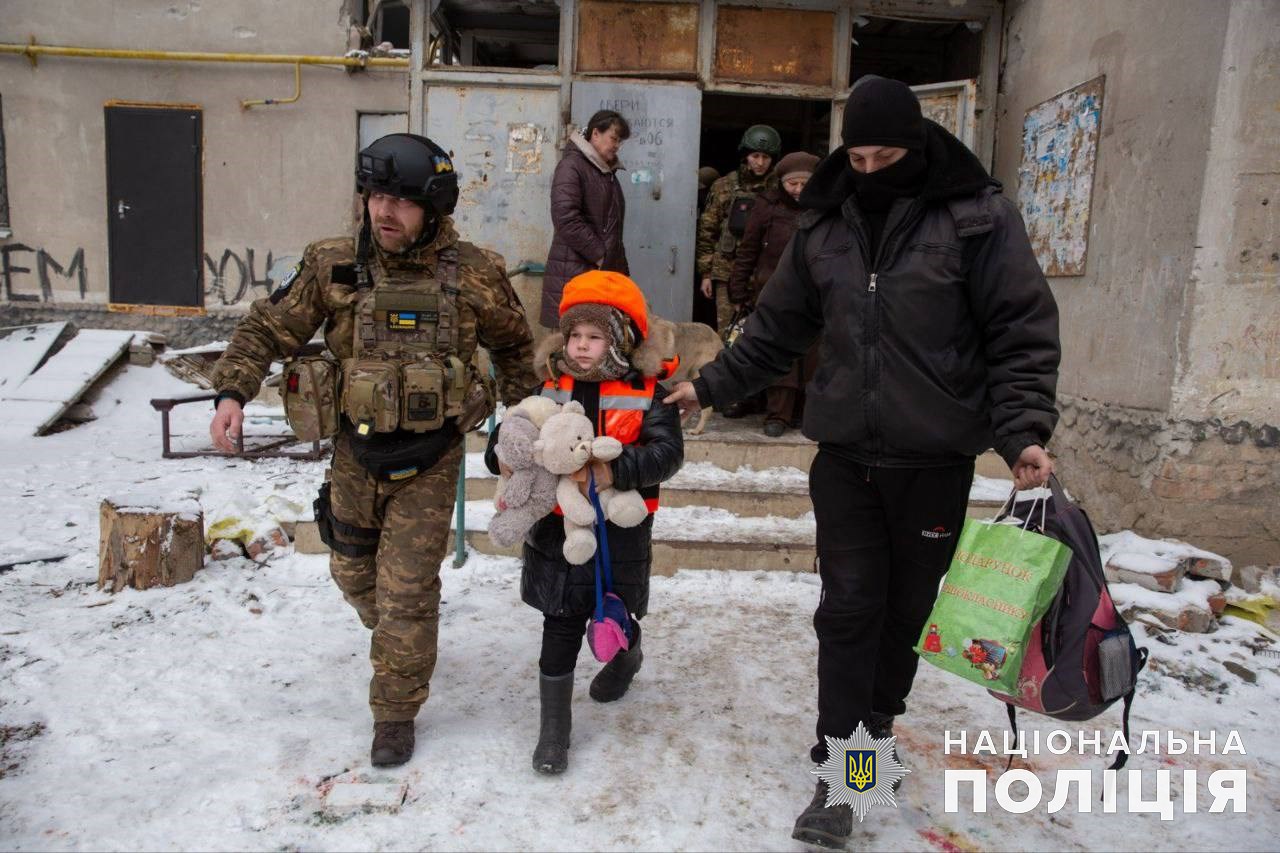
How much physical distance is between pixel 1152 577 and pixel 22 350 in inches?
Result: 370

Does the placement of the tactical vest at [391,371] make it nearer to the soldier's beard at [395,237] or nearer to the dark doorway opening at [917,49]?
the soldier's beard at [395,237]

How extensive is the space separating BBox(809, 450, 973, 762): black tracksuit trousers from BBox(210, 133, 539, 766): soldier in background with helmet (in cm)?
122

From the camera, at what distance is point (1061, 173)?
5664 millimetres

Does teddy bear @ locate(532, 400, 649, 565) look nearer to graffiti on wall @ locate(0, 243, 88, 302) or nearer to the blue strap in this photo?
the blue strap

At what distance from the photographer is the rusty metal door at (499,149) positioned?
698cm

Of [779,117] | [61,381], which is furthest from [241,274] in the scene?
[779,117]

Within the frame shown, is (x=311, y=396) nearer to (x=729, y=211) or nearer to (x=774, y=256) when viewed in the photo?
(x=774, y=256)

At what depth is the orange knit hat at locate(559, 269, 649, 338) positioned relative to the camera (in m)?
2.77

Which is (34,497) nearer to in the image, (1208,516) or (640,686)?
(640,686)

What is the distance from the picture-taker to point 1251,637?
4008 mm

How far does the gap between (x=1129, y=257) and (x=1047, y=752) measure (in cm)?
308

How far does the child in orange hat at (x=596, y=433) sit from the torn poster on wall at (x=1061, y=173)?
378 cm

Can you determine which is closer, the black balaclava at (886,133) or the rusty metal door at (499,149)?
the black balaclava at (886,133)

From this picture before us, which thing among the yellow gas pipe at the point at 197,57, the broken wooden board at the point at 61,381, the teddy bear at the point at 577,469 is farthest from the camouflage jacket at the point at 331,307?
the yellow gas pipe at the point at 197,57
